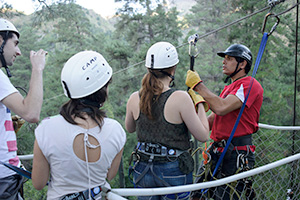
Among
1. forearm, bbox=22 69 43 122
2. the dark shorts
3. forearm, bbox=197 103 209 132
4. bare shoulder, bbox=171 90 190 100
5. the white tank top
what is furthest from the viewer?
the dark shorts

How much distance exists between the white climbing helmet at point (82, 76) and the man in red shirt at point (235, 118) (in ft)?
3.58

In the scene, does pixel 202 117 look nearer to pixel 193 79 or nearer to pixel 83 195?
pixel 193 79

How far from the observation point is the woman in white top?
49.3 inches

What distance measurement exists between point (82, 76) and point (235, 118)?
1.45 m

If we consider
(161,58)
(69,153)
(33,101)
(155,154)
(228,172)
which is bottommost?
(228,172)

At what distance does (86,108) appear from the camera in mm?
1352

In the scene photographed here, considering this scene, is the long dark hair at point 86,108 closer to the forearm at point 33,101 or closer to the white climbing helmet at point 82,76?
the white climbing helmet at point 82,76

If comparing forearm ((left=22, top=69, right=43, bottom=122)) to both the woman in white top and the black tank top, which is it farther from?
the black tank top

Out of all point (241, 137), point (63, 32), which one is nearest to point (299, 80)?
point (241, 137)

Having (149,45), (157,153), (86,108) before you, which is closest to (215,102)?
(157,153)

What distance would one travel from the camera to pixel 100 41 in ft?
84.4

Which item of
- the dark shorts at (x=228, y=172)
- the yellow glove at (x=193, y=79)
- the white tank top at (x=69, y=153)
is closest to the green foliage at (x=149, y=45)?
the yellow glove at (x=193, y=79)

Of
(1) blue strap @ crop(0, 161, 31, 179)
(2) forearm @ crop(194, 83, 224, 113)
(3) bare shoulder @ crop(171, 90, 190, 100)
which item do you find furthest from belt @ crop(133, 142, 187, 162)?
(1) blue strap @ crop(0, 161, 31, 179)

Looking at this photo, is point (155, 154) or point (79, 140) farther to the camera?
point (155, 154)
